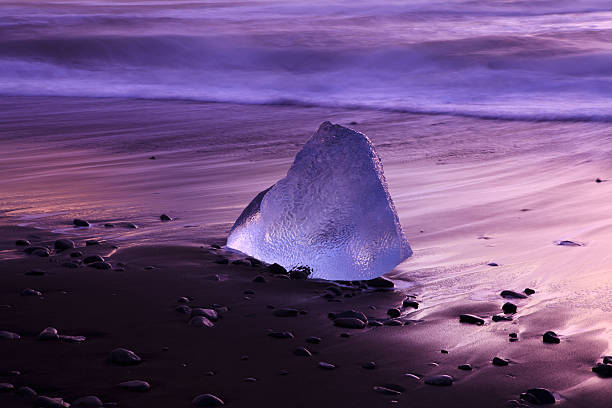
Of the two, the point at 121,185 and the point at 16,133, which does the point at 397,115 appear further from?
the point at 121,185

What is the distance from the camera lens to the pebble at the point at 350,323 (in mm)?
2588

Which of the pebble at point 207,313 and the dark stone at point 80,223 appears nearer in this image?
the pebble at point 207,313

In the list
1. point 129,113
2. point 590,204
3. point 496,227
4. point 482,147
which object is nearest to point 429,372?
point 496,227

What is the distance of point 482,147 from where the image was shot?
7.12 meters

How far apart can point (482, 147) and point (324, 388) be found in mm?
5380

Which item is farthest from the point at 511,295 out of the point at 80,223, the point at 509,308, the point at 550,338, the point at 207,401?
the point at 80,223

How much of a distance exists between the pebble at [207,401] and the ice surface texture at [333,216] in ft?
4.25

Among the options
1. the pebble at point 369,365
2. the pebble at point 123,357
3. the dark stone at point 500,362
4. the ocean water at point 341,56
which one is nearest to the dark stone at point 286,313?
the pebble at point 369,365

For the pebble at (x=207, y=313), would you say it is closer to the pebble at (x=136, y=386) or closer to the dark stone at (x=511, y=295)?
the pebble at (x=136, y=386)

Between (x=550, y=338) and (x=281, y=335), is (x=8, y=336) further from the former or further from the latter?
(x=550, y=338)

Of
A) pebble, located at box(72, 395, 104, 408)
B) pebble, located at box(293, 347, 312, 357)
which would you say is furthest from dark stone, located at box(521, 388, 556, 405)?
pebble, located at box(72, 395, 104, 408)

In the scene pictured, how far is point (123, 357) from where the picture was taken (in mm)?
2186

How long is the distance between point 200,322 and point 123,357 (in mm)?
400

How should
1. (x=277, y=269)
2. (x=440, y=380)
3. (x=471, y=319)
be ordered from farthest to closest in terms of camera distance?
(x=277, y=269)
(x=471, y=319)
(x=440, y=380)
